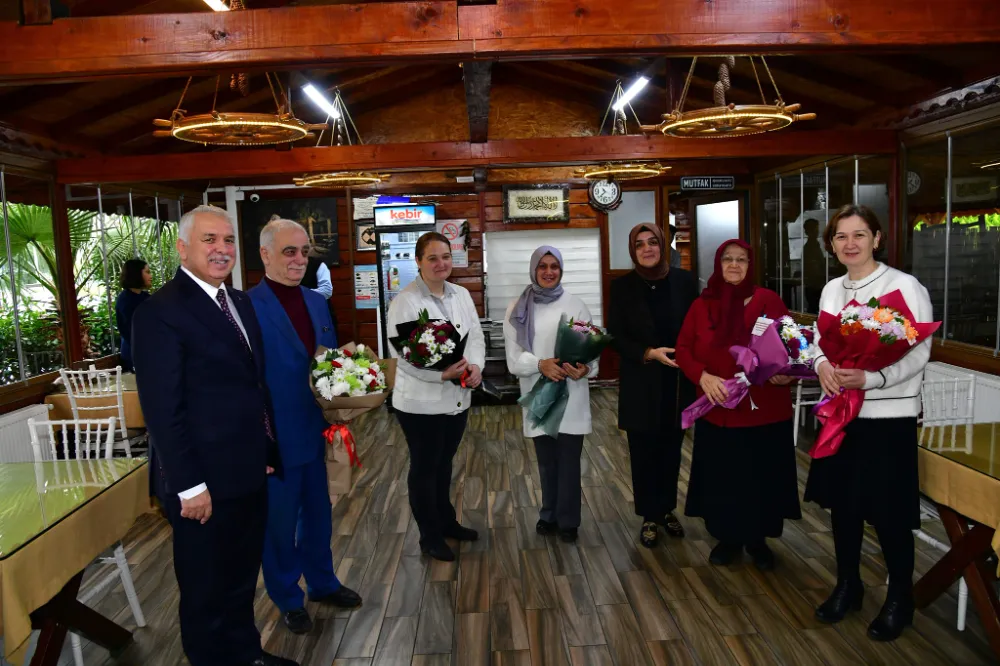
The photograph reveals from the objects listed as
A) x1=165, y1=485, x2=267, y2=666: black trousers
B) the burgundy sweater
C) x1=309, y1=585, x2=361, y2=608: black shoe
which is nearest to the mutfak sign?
the burgundy sweater

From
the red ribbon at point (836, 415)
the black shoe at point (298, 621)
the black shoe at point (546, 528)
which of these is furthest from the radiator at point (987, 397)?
the black shoe at point (298, 621)

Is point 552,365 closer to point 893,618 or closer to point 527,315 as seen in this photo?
point 527,315

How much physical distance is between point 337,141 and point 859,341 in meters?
8.16

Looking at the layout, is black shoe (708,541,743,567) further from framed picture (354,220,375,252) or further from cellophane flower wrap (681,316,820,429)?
framed picture (354,220,375,252)

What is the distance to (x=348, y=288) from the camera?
404 inches

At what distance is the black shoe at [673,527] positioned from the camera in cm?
427

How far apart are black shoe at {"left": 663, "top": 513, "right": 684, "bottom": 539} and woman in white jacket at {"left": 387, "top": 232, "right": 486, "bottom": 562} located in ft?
4.11

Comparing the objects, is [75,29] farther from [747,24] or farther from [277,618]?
[747,24]

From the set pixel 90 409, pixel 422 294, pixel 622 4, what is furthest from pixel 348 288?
pixel 622 4

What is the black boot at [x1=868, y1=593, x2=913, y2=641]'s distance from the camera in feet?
10.0

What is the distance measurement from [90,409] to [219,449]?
3734mm

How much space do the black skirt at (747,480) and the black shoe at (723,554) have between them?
0.09 m

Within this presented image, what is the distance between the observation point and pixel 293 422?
3182 millimetres

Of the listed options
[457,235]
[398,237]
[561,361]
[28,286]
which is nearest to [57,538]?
[561,361]
